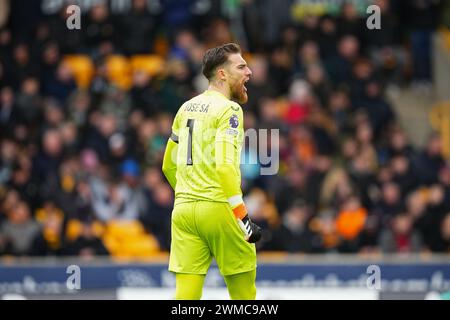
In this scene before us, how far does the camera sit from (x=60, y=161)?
16156 millimetres

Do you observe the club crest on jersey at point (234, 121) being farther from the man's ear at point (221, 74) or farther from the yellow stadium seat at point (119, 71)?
the yellow stadium seat at point (119, 71)

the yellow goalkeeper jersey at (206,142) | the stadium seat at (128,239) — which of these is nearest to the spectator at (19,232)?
the stadium seat at (128,239)

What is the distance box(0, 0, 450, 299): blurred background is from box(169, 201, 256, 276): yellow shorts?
4.36m

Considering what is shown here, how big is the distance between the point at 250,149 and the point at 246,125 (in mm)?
448

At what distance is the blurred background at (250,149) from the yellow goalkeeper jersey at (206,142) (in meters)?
4.44

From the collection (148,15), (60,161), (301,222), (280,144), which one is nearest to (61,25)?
(148,15)

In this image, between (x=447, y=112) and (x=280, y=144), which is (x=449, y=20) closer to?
(x=447, y=112)

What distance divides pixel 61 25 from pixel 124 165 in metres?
2.80

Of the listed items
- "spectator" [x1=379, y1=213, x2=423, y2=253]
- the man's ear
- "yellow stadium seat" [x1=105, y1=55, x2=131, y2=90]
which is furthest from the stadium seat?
the man's ear

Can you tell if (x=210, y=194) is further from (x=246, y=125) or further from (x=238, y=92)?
(x=246, y=125)

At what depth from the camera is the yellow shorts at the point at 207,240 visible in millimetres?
8211

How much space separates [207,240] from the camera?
8273 millimetres

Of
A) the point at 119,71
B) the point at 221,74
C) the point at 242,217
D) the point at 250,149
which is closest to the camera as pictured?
the point at 242,217

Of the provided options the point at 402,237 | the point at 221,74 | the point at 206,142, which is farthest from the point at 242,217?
the point at 402,237
